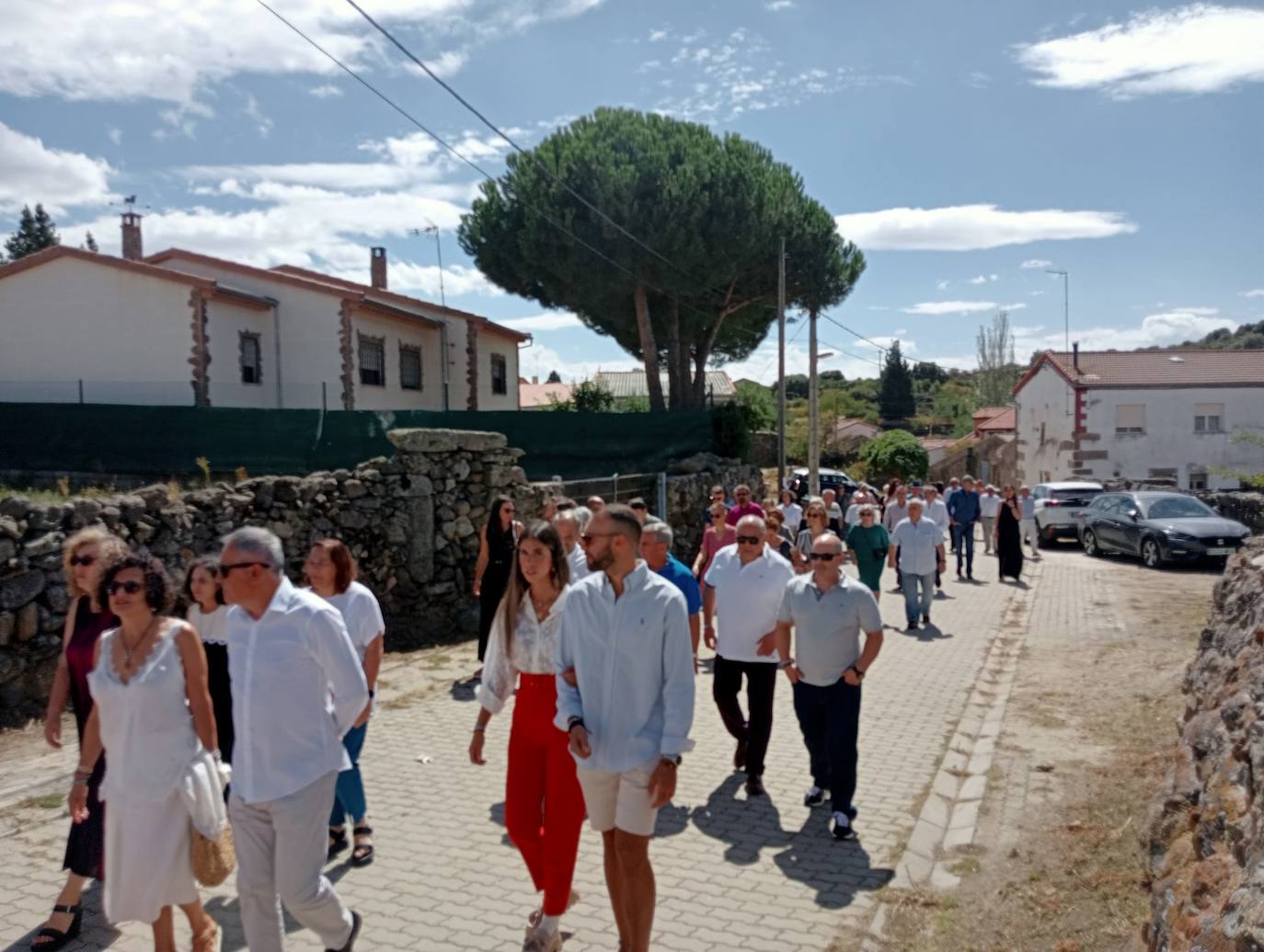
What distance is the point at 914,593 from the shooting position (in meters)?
13.2

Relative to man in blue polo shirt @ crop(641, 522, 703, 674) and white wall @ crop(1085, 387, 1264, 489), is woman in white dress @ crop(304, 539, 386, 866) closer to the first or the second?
man in blue polo shirt @ crop(641, 522, 703, 674)

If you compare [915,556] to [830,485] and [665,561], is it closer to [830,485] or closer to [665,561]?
[665,561]

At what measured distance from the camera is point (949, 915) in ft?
16.2

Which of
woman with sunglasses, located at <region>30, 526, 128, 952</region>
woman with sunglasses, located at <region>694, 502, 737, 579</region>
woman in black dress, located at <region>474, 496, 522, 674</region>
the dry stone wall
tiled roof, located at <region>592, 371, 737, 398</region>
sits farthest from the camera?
tiled roof, located at <region>592, 371, 737, 398</region>

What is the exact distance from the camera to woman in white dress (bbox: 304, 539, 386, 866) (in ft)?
18.0

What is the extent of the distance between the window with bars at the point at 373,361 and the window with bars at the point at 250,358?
8.40ft

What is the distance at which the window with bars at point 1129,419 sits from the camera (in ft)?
132

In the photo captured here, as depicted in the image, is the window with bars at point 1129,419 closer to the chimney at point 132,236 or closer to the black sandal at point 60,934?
the chimney at point 132,236

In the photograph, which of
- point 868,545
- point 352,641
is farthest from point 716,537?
point 352,641

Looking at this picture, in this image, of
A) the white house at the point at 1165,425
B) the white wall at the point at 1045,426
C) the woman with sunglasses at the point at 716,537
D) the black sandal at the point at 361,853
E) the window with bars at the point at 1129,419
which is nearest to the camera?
the black sandal at the point at 361,853

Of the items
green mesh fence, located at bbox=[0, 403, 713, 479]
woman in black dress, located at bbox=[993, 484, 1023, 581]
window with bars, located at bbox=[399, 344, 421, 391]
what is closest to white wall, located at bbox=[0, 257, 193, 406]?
green mesh fence, located at bbox=[0, 403, 713, 479]

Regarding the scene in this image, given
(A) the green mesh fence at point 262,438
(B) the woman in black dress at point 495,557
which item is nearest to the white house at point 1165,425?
(A) the green mesh fence at point 262,438

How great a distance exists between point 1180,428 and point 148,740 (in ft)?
141

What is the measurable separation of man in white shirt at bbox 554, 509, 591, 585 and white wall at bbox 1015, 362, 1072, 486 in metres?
37.2
